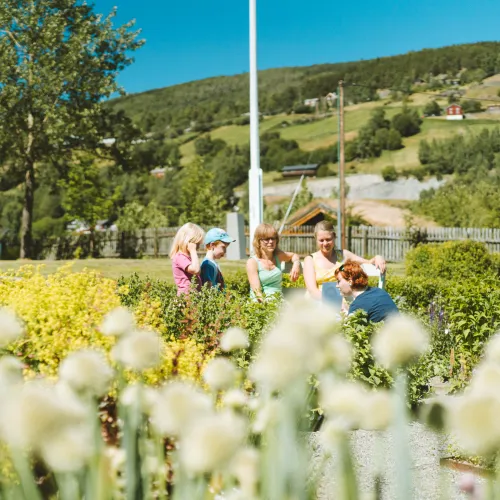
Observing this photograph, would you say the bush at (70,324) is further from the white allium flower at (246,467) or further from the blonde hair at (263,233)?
the white allium flower at (246,467)

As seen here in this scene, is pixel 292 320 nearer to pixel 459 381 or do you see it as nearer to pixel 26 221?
pixel 459 381

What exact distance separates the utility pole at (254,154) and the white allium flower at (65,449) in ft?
38.4

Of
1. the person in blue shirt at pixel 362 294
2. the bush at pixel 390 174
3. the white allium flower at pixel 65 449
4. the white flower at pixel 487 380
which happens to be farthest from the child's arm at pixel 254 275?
the bush at pixel 390 174

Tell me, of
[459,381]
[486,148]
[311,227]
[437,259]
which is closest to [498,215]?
[311,227]

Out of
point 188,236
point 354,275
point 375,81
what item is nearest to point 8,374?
point 354,275

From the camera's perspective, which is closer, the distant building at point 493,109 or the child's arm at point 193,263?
the child's arm at point 193,263

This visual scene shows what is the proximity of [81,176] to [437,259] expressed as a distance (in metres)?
24.8

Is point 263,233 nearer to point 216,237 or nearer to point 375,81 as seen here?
point 216,237

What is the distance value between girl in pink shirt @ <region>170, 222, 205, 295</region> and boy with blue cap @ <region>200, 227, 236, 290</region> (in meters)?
Result: 0.12

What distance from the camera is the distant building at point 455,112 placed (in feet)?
397

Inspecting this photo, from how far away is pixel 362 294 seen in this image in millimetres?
6434

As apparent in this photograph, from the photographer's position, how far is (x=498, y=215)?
36062mm

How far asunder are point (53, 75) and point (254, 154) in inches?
775

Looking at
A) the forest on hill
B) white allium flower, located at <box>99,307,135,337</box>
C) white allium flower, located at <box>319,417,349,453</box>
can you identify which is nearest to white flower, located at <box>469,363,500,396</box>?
white allium flower, located at <box>319,417,349,453</box>
